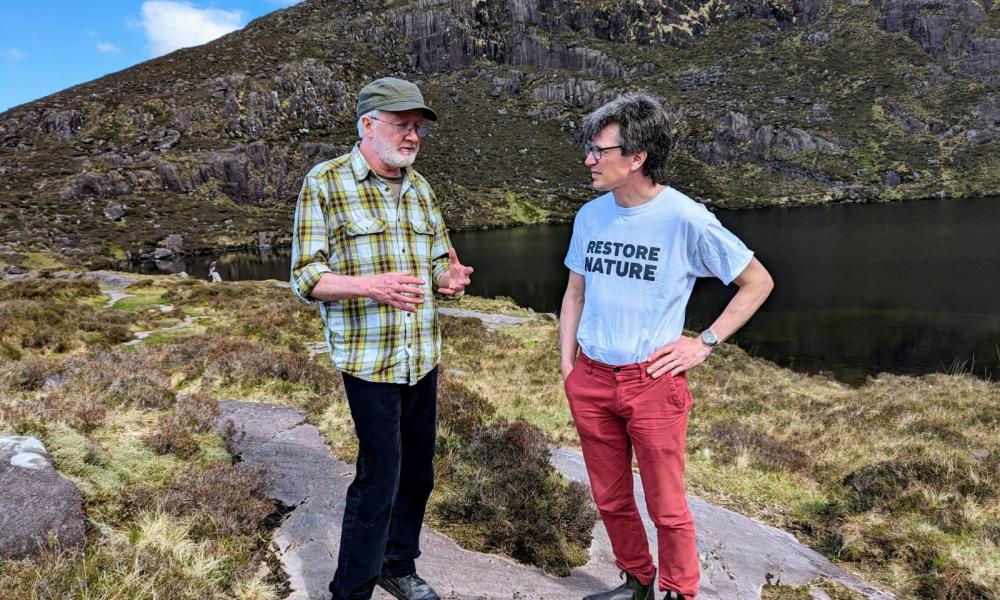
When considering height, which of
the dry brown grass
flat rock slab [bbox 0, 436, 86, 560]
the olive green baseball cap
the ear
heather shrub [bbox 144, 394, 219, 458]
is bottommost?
the dry brown grass

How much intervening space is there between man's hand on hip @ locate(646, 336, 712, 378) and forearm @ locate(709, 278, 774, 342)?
16 cm

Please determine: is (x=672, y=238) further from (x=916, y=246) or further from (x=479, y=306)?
(x=916, y=246)

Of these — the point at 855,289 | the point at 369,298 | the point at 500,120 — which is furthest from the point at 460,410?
the point at 500,120

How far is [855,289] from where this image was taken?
35.4m

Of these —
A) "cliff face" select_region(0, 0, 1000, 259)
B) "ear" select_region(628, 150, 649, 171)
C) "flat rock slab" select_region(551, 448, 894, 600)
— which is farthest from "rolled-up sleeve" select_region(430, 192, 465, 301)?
"cliff face" select_region(0, 0, 1000, 259)

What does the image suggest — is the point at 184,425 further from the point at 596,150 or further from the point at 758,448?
the point at 758,448

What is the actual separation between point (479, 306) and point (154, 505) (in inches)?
985

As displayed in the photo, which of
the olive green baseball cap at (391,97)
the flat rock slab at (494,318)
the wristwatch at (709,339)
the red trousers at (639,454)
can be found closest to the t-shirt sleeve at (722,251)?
the wristwatch at (709,339)

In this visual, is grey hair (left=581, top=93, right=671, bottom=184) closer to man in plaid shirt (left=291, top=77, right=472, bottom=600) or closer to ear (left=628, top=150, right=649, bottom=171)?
ear (left=628, top=150, right=649, bottom=171)

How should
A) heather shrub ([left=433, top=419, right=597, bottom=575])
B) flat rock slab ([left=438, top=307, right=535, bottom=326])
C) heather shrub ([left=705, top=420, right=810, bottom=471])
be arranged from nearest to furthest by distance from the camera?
1. heather shrub ([left=433, top=419, right=597, bottom=575])
2. heather shrub ([left=705, top=420, right=810, bottom=471])
3. flat rock slab ([left=438, top=307, right=535, bottom=326])

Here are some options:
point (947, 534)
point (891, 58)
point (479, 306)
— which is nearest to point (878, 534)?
point (947, 534)

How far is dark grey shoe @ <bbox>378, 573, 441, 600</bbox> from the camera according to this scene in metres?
3.19

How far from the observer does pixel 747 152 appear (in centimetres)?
15025

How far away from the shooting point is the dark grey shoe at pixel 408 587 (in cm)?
319
